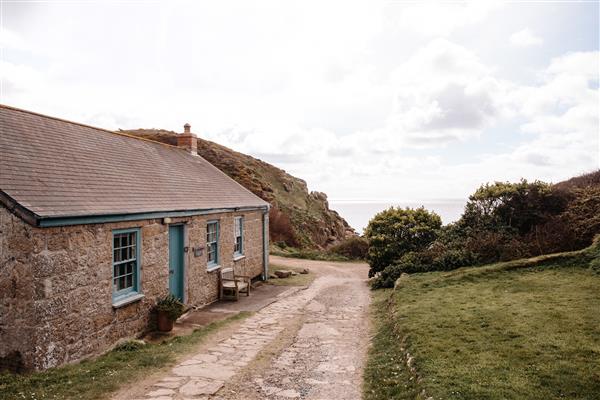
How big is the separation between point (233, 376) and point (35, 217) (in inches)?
179

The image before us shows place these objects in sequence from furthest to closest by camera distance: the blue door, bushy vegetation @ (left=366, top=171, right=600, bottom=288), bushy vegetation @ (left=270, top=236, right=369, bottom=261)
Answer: bushy vegetation @ (left=270, top=236, right=369, bottom=261), bushy vegetation @ (left=366, top=171, right=600, bottom=288), the blue door

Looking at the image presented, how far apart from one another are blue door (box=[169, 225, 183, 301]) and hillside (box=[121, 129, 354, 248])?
832 inches

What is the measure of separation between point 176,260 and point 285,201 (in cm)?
3347

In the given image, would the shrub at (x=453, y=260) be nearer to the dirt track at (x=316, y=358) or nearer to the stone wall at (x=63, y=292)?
the dirt track at (x=316, y=358)

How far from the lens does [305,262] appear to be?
27.8 metres

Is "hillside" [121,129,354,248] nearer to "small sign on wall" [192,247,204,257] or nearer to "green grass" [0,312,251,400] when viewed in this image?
"small sign on wall" [192,247,204,257]

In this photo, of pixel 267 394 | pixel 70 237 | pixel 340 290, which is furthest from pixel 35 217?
pixel 340 290

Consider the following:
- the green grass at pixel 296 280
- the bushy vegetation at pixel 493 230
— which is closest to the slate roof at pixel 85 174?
the green grass at pixel 296 280

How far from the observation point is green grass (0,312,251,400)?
22.8ft

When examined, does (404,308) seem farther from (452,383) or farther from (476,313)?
(452,383)

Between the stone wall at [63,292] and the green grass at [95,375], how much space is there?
45cm

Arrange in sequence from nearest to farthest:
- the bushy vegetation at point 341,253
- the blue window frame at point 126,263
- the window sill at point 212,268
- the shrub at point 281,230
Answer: the blue window frame at point 126,263, the window sill at point 212,268, the bushy vegetation at point 341,253, the shrub at point 281,230

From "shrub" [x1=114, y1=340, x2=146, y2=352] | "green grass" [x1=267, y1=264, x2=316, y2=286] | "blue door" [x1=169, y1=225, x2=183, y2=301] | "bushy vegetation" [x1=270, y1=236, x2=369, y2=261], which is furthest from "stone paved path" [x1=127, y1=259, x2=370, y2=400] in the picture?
"bushy vegetation" [x1=270, y1=236, x2=369, y2=261]

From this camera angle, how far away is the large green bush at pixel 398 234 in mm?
19312
